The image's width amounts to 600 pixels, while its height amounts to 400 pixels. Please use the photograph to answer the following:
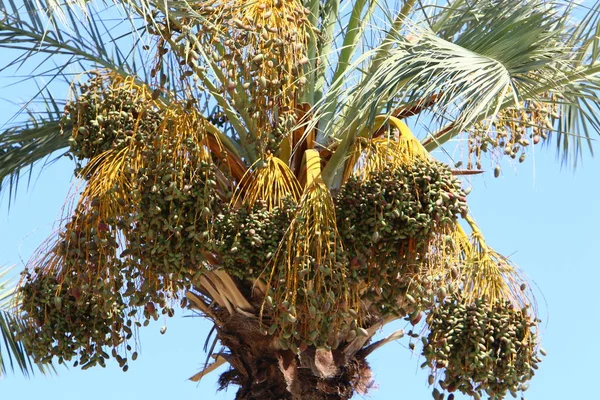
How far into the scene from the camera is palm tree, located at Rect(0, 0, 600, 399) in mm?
4820

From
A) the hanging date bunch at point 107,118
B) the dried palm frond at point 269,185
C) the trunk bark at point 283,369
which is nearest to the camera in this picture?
the dried palm frond at point 269,185

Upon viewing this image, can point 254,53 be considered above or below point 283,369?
above

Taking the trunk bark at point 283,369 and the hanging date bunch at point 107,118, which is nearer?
the hanging date bunch at point 107,118

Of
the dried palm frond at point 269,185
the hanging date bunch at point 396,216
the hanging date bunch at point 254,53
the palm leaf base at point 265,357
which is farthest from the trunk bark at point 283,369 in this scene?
the hanging date bunch at point 254,53

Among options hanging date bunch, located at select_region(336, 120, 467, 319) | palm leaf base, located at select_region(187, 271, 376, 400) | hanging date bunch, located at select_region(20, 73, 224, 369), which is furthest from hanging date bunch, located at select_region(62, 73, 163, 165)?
hanging date bunch, located at select_region(336, 120, 467, 319)

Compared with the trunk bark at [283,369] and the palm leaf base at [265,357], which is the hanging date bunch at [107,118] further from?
the trunk bark at [283,369]

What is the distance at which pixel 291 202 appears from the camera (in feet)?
16.2

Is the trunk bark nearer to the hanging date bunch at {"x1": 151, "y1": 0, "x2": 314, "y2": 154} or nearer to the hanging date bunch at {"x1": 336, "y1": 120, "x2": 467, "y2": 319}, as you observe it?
the hanging date bunch at {"x1": 336, "y1": 120, "x2": 467, "y2": 319}

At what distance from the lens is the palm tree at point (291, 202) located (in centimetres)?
482

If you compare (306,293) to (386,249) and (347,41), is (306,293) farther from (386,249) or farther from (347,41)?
(347,41)

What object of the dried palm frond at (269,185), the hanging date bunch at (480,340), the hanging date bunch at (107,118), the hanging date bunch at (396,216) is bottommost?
the hanging date bunch at (480,340)

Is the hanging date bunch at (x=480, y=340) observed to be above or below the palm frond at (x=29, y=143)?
below

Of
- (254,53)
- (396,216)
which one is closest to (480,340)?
(396,216)

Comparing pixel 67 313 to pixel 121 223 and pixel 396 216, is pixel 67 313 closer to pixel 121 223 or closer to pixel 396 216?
pixel 121 223
